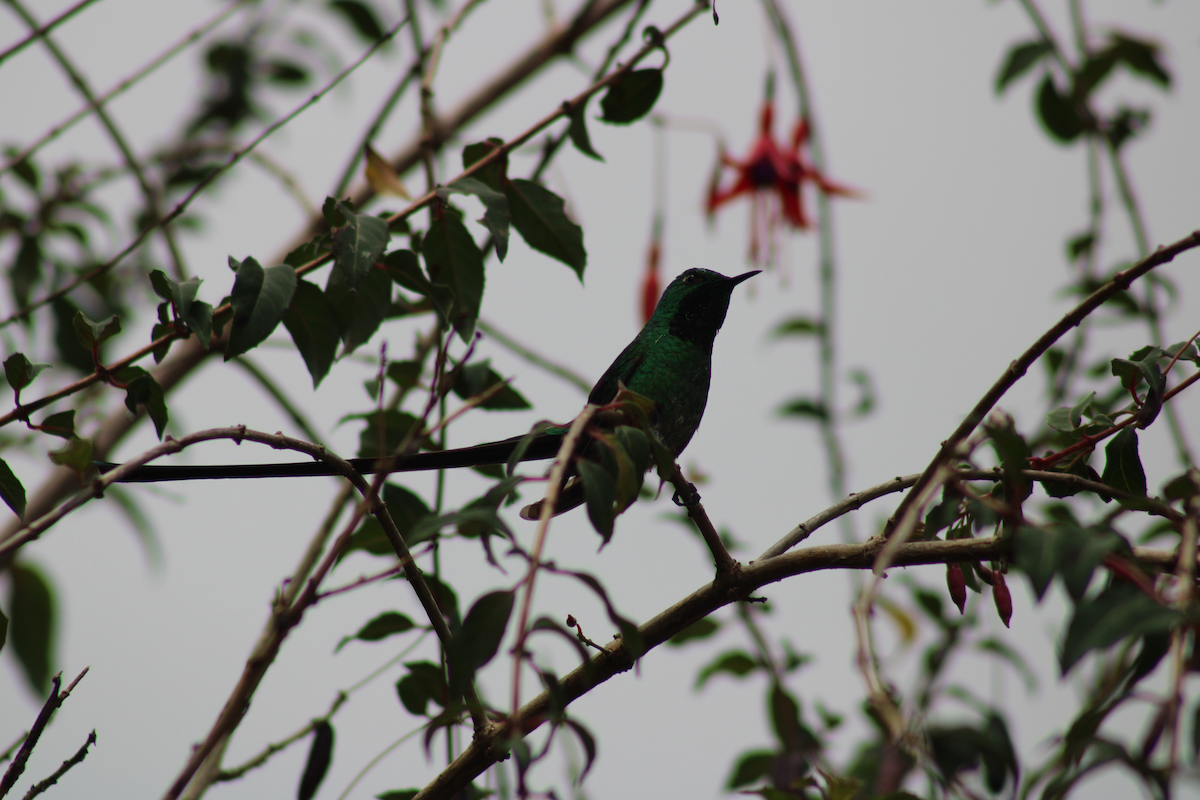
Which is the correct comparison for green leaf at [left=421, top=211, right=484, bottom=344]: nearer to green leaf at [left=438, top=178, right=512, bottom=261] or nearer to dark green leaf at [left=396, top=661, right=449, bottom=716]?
green leaf at [left=438, top=178, right=512, bottom=261]

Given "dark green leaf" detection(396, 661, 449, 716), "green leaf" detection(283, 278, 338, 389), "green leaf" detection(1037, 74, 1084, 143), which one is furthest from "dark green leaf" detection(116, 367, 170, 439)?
"green leaf" detection(1037, 74, 1084, 143)

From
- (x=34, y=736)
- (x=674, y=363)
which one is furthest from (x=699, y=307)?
→ (x=34, y=736)

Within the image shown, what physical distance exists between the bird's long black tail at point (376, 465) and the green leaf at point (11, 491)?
0.47 feet

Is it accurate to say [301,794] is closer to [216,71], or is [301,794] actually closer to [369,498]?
[369,498]

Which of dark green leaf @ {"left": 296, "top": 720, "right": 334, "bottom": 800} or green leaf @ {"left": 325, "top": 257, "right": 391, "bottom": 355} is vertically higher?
green leaf @ {"left": 325, "top": 257, "right": 391, "bottom": 355}

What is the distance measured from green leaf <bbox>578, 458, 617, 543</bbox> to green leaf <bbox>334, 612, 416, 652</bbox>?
96 cm

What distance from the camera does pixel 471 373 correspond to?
218cm

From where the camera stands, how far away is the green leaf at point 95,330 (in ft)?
5.15

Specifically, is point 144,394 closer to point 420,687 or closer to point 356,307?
point 356,307

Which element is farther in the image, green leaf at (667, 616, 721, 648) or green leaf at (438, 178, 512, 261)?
green leaf at (667, 616, 721, 648)

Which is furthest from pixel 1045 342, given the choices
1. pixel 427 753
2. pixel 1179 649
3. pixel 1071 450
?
pixel 427 753

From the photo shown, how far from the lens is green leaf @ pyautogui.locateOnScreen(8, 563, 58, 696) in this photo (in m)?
3.12

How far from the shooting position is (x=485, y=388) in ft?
7.30

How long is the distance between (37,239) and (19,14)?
1248 millimetres
